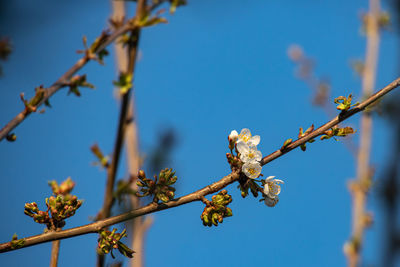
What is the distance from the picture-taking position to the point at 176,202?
1534 mm

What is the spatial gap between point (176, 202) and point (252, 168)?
1.04 ft

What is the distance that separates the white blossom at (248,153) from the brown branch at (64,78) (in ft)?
3.47

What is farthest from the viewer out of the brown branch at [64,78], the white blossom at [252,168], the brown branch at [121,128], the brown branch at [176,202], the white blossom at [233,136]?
the brown branch at [121,128]

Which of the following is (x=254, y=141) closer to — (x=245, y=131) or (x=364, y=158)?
(x=245, y=131)

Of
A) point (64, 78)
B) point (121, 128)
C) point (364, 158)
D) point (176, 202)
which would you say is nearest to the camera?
point (176, 202)

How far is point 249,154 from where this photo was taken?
1645mm

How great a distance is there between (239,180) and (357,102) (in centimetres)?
53

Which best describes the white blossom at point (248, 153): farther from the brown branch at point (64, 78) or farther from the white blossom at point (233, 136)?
the brown branch at point (64, 78)

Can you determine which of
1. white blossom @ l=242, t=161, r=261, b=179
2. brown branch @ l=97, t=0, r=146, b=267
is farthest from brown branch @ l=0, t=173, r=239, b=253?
brown branch @ l=97, t=0, r=146, b=267

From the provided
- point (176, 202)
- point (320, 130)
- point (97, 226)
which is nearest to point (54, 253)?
point (97, 226)

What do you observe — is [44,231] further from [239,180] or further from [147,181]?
[239,180]

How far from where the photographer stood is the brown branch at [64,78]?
1.96m

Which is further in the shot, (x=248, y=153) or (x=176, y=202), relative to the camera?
(x=248, y=153)

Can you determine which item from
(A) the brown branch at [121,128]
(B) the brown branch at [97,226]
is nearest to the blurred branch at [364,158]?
(A) the brown branch at [121,128]
